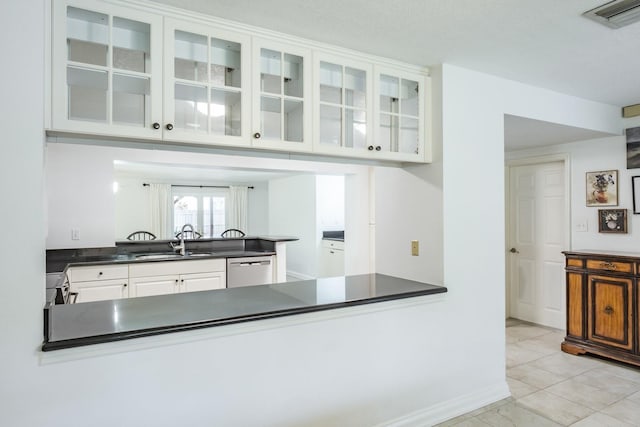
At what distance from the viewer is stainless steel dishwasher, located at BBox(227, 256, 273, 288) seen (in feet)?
14.0

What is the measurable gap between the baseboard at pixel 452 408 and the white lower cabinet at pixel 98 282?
2749 mm

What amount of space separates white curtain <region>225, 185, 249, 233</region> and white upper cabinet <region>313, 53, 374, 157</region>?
780 cm

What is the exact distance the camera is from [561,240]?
14.0 ft

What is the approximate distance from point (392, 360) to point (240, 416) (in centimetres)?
92

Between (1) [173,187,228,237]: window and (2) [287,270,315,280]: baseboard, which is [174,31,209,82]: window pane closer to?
(2) [287,270,315,280]: baseboard

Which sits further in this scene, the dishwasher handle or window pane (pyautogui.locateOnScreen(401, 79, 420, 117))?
the dishwasher handle

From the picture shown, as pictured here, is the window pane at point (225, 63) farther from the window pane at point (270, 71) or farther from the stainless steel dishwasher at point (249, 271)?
the stainless steel dishwasher at point (249, 271)

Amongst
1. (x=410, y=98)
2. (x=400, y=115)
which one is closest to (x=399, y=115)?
(x=400, y=115)

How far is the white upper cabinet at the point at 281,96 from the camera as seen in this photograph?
1949 mm

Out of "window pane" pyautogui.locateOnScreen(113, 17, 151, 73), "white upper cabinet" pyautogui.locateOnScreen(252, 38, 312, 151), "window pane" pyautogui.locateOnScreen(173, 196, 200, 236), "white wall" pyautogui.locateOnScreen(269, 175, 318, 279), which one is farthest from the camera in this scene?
"window pane" pyautogui.locateOnScreen(173, 196, 200, 236)

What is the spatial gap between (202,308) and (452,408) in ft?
5.64

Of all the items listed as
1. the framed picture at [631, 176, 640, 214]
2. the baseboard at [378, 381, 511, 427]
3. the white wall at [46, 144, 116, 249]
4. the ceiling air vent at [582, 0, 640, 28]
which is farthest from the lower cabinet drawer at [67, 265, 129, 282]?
the framed picture at [631, 176, 640, 214]

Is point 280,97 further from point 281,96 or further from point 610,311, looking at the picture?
point 610,311

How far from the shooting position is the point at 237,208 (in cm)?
977
